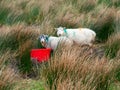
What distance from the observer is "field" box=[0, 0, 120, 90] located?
5.14 meters

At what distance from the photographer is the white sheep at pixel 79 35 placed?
29.2ft

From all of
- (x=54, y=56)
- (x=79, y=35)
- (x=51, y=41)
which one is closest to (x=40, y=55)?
(x=51, y=41)

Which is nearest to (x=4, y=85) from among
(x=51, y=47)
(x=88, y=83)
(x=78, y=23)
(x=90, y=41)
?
(x=88, y=83)

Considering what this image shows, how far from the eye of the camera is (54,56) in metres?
5.93

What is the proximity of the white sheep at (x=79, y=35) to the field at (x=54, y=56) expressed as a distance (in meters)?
0.23

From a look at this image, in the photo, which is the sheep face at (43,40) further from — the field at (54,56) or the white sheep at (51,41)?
the field at (54,56)

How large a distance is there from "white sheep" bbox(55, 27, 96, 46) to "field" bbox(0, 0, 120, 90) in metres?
0.23

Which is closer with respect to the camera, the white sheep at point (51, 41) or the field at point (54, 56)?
the field at point (54, 56)

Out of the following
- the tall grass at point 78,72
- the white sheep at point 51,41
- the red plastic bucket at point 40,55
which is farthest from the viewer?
the white sheep at point 51,41

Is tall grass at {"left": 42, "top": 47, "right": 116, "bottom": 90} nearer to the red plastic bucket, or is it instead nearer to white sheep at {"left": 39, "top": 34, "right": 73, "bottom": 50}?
→ the red plastic bucket

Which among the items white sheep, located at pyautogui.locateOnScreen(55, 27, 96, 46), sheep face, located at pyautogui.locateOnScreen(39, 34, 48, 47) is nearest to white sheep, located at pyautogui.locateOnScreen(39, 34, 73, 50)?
sheep face, located at pyautogui.locateOnScreen(39, 34, 48, 47)

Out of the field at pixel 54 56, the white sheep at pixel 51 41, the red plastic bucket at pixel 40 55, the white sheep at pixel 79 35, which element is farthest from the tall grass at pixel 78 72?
the white sheep at pixel 79 35

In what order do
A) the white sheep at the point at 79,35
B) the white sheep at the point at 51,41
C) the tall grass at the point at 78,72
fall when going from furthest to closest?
1. the white sheep at the point at 79,35
2. the white sheep at the point at 51,41
3. the tall grass at the point at 78,72

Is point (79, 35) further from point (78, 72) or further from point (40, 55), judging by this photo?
point (78, 72)
